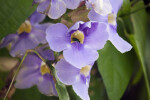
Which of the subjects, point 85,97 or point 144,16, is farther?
point 144,16

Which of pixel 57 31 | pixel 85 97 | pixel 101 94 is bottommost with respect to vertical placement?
pixel 101 94

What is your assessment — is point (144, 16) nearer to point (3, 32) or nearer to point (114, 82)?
point (114, 82)

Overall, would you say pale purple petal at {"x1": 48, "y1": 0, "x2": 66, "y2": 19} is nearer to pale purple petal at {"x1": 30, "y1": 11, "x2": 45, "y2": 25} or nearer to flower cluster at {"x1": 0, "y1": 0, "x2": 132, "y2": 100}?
flower cluster at {"x1": 0, "y1": 0, "x2": 132, "y2": 100}

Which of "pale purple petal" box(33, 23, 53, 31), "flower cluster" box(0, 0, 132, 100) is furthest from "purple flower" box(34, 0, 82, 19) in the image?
"pale purple petal" box(33, 23, 53, 31)

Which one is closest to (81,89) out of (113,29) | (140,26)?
(113,29)

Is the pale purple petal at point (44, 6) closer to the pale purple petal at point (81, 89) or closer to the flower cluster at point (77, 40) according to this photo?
the flower cluster at point (77, 40)

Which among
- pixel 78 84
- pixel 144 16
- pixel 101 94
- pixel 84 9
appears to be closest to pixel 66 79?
pixel 78 84
